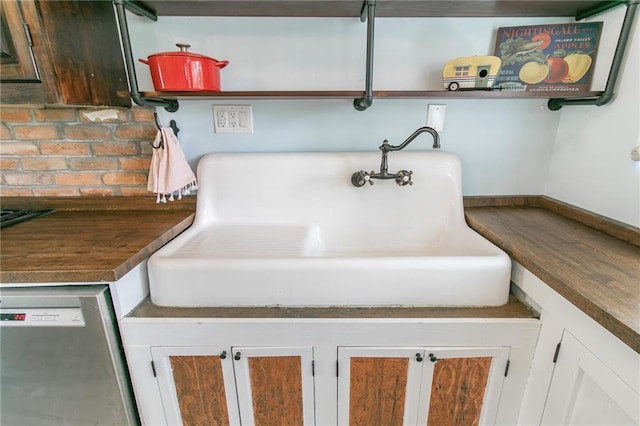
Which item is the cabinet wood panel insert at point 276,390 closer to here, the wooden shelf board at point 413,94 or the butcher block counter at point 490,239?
the butcher block counter at point 490,239

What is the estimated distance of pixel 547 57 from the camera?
105 cm

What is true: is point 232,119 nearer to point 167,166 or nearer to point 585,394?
point 167,166

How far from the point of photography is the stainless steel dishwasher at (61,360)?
74 centimetres

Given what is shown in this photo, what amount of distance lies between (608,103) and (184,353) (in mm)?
1542

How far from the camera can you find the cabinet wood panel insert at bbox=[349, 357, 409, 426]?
824 mm

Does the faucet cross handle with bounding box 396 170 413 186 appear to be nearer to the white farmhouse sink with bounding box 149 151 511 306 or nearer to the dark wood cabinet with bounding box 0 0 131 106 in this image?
the white farmhouse sink with bounding box 149 151 511 306

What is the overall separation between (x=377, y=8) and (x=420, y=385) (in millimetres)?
1224

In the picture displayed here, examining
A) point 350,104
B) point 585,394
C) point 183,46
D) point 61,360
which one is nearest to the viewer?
point 585,394

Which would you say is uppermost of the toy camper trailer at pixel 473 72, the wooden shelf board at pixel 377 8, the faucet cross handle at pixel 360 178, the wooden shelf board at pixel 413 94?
the wooden shelf board at pixel 377 8

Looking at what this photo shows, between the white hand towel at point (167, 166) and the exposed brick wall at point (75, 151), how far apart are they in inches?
4.9

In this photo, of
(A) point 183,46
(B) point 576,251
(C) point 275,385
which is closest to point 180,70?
(A) point 183,46

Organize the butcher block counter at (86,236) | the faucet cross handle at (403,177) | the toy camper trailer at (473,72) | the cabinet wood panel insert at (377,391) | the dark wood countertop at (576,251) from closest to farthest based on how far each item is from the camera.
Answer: the dark wood countertop at (576,251)
the butcher block counter at (86,236)
the cabinet wood panel insert at (377,391)
the toy camper trailer at (473,72)
the faucet cross handle at (403,177)

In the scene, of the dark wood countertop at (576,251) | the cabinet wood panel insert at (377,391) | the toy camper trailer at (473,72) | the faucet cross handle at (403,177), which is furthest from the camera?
the faucet cross handle at (403,177)

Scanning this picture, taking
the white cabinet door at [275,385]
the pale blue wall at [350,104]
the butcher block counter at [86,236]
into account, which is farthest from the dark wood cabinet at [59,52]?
the white cabinet door at [275,385]
